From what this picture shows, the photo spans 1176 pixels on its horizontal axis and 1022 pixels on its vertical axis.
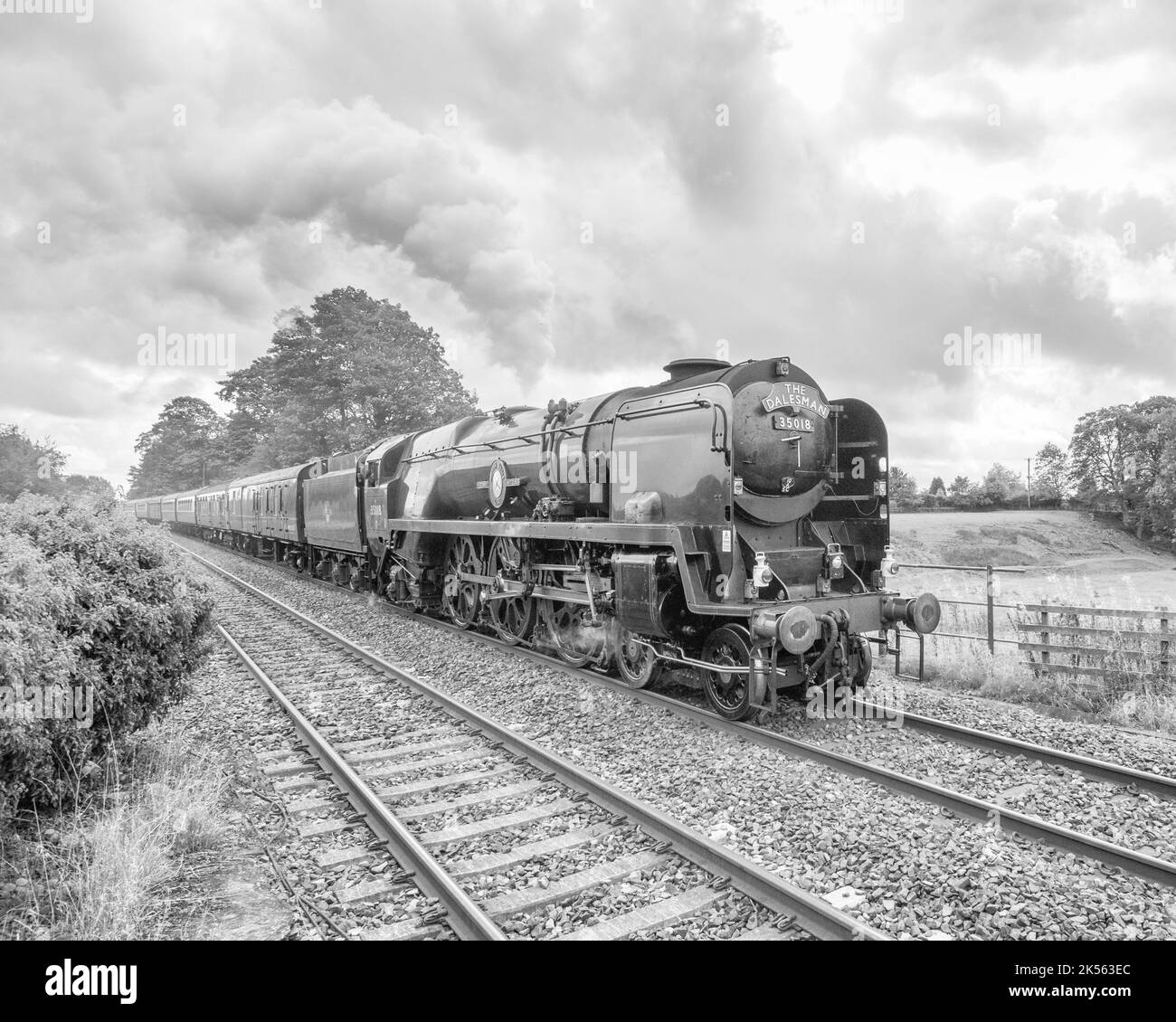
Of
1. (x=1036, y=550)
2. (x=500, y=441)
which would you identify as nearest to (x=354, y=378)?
(x=500, y=441)

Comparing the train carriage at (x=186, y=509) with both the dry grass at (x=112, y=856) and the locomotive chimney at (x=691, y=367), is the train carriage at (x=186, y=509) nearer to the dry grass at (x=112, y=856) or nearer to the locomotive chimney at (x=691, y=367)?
the locomotive chimney at (x=691, y=367)

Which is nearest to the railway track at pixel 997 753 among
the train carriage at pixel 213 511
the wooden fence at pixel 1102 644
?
the wooden fence at pixel 1102 644

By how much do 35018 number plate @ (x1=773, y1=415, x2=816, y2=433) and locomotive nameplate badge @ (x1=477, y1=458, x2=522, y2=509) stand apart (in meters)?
4.41

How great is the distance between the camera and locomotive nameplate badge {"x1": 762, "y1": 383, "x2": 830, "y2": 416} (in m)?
7.32

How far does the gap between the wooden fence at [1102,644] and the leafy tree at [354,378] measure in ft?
89.2

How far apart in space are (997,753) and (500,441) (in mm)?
7735

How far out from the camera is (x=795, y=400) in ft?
Answer: 24.7

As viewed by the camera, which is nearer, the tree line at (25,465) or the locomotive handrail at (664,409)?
the locomotive handrail at (664,409)

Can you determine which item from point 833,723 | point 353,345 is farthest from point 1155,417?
point 833,723

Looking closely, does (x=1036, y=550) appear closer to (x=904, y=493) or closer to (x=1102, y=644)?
(x=904, y=493)

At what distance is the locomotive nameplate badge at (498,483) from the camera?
35.4ft

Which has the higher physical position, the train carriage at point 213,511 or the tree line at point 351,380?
the tree line at point 351,380

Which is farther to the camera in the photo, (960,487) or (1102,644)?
(960,487)
